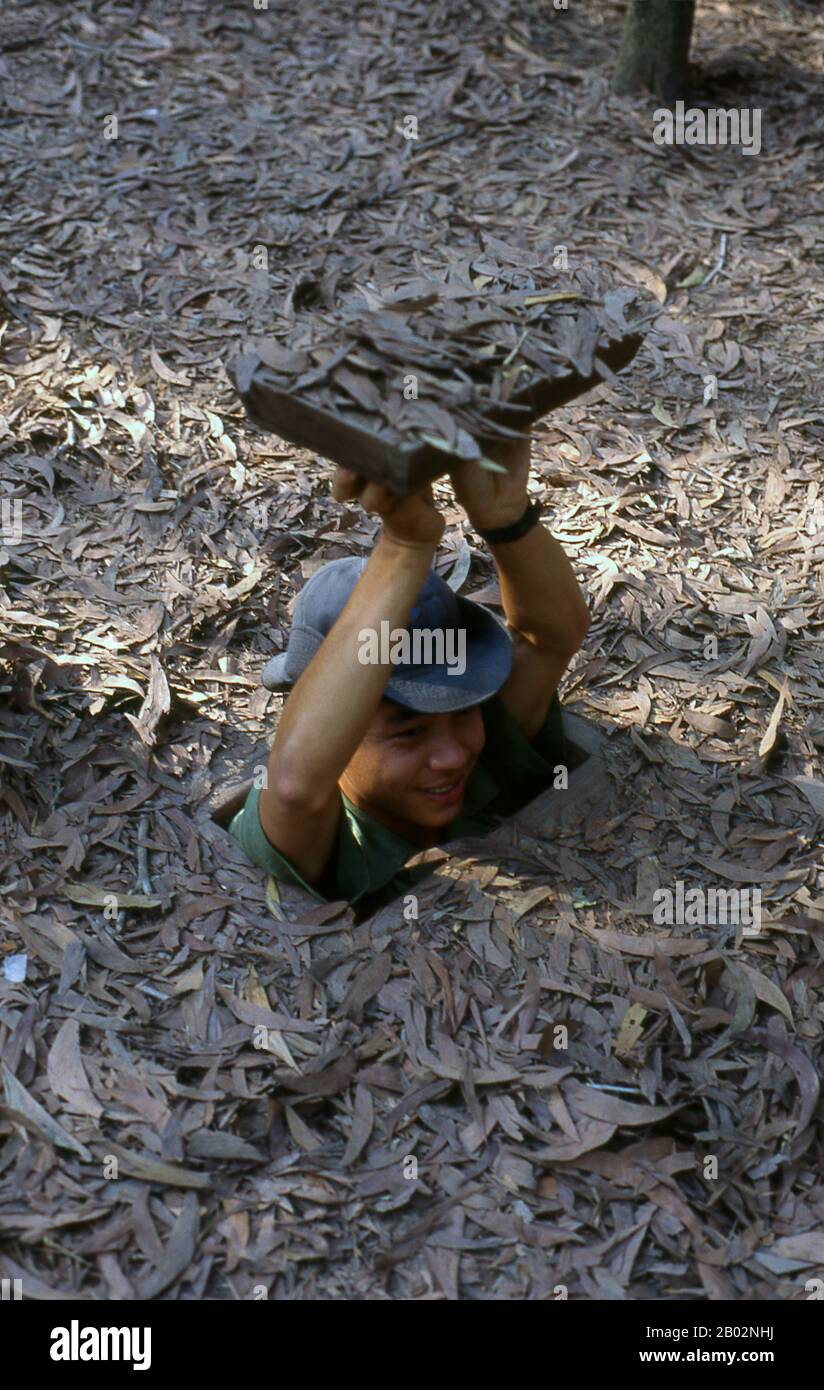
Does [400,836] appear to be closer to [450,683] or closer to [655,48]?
[450,683]

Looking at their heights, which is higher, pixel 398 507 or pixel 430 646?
pixel 398 507

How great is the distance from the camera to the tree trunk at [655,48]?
7.10 meters

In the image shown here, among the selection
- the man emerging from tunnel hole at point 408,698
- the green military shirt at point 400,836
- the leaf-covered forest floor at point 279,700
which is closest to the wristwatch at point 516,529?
the man emerging from tunnel hole at point 408,698

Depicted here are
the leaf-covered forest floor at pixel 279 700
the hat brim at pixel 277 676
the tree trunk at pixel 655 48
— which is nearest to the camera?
the leaf-covered forest floor at pixel 279 700

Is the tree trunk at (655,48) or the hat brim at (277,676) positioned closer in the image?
the hat brim at (277,676)

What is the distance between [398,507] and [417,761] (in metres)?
0.92

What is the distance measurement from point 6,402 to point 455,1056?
3392 millimetres

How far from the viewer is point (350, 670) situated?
3.50 meters

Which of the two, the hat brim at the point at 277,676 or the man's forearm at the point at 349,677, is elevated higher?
the man's forearm at the point at 349,677

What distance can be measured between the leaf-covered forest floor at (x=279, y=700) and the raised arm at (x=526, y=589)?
39 cm

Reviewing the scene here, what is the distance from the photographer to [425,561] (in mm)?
3512

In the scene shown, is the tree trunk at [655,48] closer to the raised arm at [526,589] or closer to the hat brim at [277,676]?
the raised arm at [526,589]

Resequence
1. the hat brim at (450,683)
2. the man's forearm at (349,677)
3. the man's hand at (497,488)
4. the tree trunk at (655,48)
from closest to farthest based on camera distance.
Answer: the man's forearm at (349,677) → the man's hand at (497,488) → the hat brim at (450,683) → the tree trunk at (655,48)

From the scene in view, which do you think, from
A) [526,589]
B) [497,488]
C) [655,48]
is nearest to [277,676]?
[526,589]
